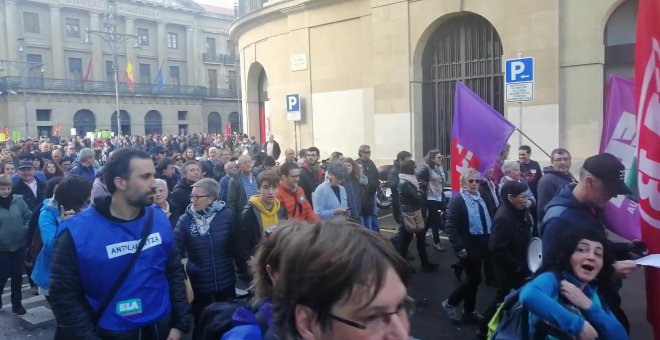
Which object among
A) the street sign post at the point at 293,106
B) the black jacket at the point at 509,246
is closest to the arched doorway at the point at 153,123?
the street sign post at the point at 293,106

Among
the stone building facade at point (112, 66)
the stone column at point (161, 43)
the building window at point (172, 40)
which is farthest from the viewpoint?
the building window at point (172, 40)

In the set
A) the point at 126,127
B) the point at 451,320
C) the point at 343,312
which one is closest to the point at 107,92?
the point at 126,127

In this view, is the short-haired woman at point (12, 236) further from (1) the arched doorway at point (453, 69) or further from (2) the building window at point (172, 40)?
(2) the building window at point (172, 40)

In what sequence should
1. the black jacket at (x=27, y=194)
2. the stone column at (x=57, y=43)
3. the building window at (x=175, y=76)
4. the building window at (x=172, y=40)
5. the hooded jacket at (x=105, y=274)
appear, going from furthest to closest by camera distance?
1. the building window at (x=175, y=76)
2. the building window at (x=172, y=40)
3. the stone column at (x=57, y=43)
4. the black jacket at (x=27, y=194)
5. the hooded jacket at (x=105, y=274)

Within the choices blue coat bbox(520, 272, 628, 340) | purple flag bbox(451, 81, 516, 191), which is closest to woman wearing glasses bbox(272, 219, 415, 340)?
blue coat bbox(520, 272, 628, 340)

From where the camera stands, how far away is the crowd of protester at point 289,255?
1432mm

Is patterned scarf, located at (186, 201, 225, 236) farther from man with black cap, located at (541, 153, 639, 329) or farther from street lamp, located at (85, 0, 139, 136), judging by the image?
street lamp, located at (85, 0, 139, 136)

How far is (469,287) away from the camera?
570 cm

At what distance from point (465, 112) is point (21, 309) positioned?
6163 millimetres

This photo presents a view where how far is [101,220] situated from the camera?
3055 mm

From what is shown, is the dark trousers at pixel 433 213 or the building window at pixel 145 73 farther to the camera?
the building window at pixel 145 73

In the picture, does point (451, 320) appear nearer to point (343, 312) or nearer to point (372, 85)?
point (343, 312)

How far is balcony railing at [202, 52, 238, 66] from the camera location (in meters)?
64.4

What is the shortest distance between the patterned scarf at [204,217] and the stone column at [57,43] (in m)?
55.0
